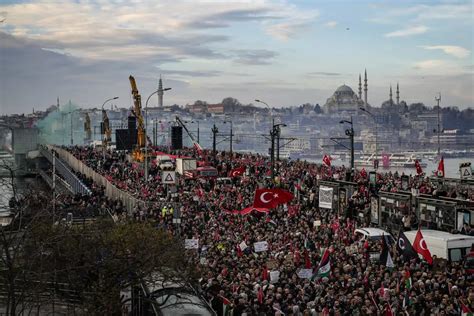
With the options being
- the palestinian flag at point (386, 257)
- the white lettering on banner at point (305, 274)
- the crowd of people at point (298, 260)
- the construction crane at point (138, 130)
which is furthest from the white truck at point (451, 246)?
the construction crane at point (138, 130)

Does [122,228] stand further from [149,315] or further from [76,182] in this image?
[76,182]

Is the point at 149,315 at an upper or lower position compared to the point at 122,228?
lower

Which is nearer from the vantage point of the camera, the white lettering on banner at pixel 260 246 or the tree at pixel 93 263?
the tree at pixel 93 263

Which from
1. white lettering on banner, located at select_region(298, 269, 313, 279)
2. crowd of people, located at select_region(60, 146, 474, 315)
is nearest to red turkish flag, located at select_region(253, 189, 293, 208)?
crowd of people, located at select_region(60, 146, 474, 315)

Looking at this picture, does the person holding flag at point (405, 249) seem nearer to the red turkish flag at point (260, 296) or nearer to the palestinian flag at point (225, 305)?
the red turkish flag at point (260, 296)

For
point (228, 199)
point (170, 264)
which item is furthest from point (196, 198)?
point (170, 264)

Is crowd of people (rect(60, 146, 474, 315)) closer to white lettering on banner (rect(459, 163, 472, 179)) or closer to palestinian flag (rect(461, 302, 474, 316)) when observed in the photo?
palestinian flag (rect(461, 302, 474, 316))

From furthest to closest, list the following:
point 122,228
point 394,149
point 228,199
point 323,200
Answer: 1. point 394,149
2. point 228,199
3. point 323,200
4. point 122,228
